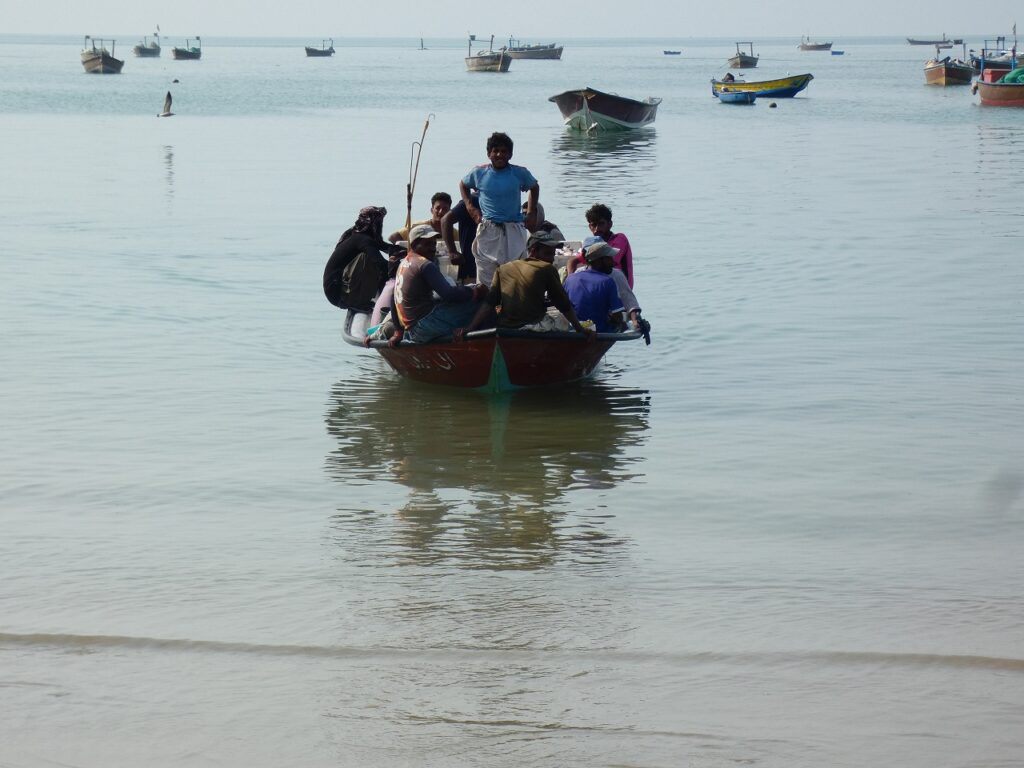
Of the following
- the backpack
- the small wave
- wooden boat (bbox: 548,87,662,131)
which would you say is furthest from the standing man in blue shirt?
wooden boat (bbox: 548,87,662,131)

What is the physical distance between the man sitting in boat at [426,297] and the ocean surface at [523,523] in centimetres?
75

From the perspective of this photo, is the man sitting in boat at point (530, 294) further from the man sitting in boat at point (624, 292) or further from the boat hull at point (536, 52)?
the boat hull at point (536, 52)

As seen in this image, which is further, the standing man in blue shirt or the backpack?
the backpack

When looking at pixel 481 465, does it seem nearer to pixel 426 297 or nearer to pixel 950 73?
pixel 426 297

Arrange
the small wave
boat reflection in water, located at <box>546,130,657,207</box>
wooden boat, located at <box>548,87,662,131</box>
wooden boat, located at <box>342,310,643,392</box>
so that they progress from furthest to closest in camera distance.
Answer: wooden boat, located at <box>548,87,662,131</box>, boat reflection in water, located at <box>546,130,657,207</box>, wooden boat, located at <box>342,310,643,392</box>, the small wave

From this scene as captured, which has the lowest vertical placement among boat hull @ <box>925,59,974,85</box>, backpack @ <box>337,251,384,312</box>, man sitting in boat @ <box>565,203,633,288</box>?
backpack @ <box>337,251,384,312</box>

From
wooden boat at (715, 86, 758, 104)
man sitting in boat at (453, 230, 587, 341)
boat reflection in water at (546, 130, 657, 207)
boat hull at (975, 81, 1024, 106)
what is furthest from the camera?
wooden boat at (715, 86, 758, 104)

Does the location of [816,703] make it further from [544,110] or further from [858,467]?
[544,110]

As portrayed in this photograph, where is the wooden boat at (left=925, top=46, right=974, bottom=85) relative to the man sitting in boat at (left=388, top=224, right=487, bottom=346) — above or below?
above

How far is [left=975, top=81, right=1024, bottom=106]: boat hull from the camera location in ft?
206

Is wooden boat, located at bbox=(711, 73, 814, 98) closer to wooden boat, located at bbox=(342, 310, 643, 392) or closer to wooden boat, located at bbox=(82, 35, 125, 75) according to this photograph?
wooden boat, located at bbox=(82, 35, 125, 75)

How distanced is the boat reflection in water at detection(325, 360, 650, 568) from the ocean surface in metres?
0.04

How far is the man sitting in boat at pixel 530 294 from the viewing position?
11.1 meters

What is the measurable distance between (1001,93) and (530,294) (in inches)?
2298
